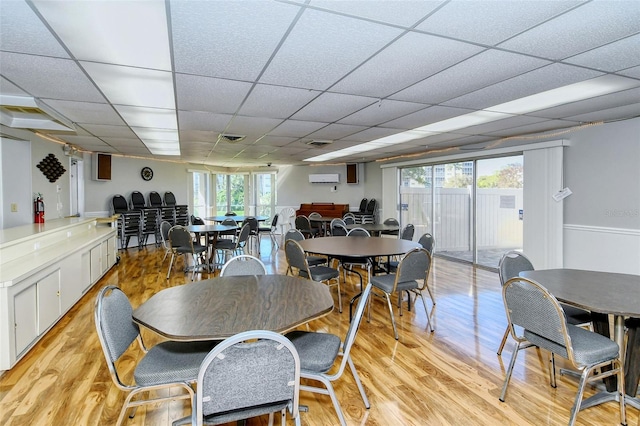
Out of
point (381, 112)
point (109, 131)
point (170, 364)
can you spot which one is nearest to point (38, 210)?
point (109, 131)

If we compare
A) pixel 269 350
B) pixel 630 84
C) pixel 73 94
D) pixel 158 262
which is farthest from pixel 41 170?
pixel 630 84

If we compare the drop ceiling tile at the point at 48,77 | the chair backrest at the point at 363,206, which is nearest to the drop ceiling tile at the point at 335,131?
the drop ceiling tile at the point at 48,77

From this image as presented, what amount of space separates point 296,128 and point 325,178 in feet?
18.8

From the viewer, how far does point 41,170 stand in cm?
546

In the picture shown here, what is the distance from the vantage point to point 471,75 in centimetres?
284

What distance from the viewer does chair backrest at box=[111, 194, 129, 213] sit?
27.4ft

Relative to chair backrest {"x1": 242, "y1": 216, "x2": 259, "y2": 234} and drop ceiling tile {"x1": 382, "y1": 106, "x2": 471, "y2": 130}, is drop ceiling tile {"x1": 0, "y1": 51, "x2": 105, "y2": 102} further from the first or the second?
chair backrest {"x1": 242, "y1": 216, "x2": 259, "y2": 234}

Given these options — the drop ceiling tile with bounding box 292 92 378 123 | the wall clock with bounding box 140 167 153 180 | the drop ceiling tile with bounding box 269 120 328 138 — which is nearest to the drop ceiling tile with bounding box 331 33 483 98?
the drop ceiling tile with bounding box 292 92 378 123

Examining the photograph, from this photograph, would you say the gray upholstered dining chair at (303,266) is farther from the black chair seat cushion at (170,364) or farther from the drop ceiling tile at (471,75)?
the drop ceiling tile at (471,75)

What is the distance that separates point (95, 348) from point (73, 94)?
2428mm

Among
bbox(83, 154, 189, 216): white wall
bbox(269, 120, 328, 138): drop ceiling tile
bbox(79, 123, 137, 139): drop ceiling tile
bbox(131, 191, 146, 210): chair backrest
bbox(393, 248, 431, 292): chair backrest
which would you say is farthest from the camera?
bbox(131, 191, 146, 210): chair backrest

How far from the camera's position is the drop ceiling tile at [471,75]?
252 centimetres

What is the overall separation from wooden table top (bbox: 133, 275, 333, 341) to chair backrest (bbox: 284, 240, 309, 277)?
1049 mm

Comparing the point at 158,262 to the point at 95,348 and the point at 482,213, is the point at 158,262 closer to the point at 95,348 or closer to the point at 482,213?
the point at 95,348
